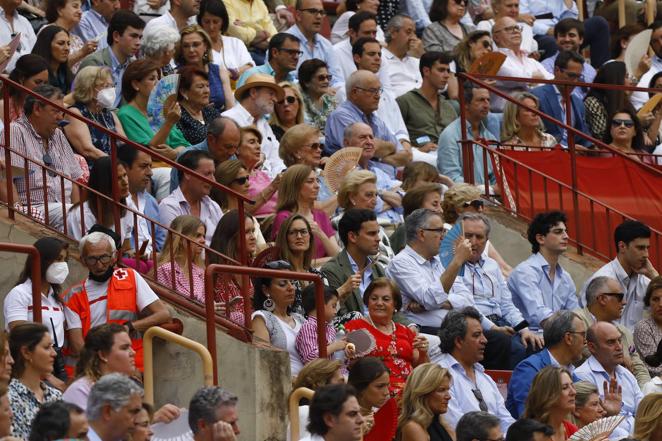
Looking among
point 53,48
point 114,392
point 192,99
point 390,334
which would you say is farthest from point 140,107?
point 114,392

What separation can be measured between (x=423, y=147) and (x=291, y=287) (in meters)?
6.57

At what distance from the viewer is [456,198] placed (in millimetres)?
17141

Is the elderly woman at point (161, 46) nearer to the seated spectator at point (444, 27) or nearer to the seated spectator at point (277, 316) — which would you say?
the seated spectator at point (277, 316)

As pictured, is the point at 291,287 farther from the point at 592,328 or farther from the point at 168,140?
the point at 168,140

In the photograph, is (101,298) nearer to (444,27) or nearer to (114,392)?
(114,392)

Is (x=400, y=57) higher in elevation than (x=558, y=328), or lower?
lower

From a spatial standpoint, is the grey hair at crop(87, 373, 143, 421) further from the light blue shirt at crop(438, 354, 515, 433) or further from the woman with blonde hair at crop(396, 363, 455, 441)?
the light blue shirt at crop(438, 354, 515, 433)

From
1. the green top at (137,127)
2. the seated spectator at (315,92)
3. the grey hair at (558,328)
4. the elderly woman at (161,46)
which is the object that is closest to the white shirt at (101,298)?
the grey hair at (558,328)

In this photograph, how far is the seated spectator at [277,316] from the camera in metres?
13.7

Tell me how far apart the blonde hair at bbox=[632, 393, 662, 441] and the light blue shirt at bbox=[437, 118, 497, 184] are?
5357 millimetres

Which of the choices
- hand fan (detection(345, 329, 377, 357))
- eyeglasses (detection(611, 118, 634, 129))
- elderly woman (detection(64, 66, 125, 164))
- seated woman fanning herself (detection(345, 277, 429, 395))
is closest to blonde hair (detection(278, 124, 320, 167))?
elderly woman (detection(64, 66, 125, 164))

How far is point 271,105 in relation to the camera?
18.1m

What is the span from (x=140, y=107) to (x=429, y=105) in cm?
440

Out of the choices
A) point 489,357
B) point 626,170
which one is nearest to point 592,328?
point 489,357
